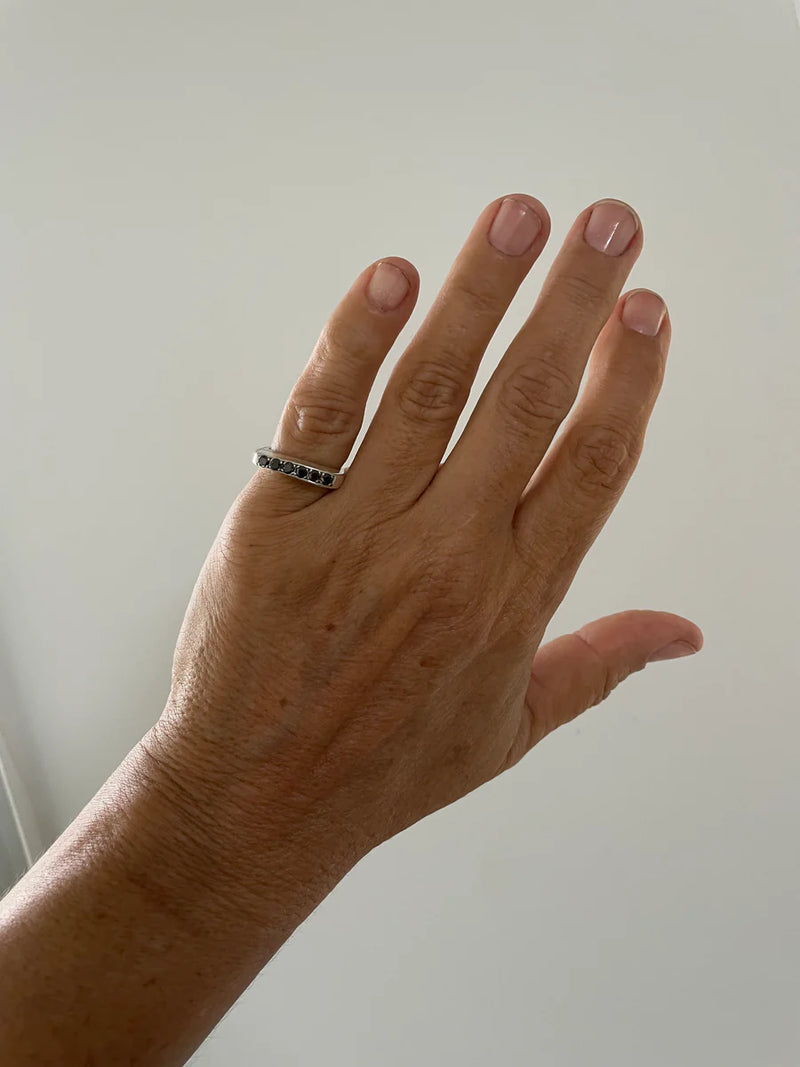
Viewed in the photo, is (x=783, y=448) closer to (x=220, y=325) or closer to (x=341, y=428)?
(x=341, y=428)

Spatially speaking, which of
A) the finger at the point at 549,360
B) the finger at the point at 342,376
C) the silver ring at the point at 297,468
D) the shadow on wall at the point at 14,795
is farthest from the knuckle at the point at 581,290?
the shadow on wall at the point at 14,795

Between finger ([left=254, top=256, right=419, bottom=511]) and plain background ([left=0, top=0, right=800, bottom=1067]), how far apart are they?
1.26 ft

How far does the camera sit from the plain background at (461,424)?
927mm

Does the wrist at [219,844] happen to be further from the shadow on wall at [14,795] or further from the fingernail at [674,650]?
the shadow on wall at [14,795]

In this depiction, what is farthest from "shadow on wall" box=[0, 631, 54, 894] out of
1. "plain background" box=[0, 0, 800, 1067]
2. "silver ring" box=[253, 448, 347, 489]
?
"silver ring" box=[253, 448, 347, 489]

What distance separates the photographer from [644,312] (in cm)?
68

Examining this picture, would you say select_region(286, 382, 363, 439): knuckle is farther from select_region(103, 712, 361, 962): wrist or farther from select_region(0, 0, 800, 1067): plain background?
select_region(0, 0, 800, 1067): plain background

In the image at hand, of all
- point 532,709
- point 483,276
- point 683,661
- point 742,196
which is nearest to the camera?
point 483,276

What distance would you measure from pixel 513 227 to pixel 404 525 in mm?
237

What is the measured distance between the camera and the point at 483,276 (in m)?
0.65

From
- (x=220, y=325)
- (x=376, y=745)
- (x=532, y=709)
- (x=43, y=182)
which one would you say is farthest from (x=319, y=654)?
(x=43, y=182)

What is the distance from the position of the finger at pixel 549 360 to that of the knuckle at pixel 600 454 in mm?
32

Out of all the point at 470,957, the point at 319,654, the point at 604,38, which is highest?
the point at 604,38

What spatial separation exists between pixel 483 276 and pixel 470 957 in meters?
0.95
